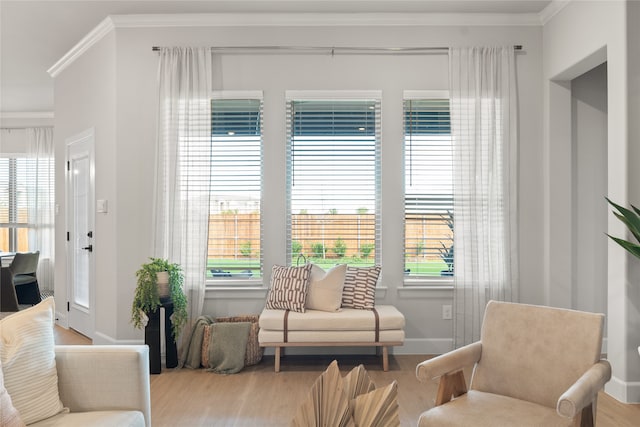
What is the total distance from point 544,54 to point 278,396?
359cm

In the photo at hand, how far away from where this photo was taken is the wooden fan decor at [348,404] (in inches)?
63.4

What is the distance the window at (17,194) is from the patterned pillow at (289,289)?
586 centimetres

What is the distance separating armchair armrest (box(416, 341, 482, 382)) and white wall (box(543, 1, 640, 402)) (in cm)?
149

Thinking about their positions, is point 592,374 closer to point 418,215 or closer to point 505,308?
point 505,308

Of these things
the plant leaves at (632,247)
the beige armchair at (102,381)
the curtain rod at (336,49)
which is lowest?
the beige armchair at (102,381)

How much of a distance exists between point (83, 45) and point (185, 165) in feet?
6.09

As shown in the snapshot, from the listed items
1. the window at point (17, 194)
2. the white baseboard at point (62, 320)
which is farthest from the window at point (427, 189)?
the window at point (17, 194)

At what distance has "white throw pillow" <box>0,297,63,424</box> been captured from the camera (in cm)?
179

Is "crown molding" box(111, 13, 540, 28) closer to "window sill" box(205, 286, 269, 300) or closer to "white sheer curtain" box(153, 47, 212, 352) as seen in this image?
"white sheer curtain" box(153, 47, 212, 352)

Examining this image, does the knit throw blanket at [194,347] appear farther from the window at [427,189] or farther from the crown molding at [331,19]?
the crown molding at [331,19]

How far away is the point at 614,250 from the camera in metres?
3.32

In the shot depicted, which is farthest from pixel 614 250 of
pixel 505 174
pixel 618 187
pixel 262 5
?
pixel 262 5

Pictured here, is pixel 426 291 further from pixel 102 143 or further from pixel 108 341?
pixel 102 143

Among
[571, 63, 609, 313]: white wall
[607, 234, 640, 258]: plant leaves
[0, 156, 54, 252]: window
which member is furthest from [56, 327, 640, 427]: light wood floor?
[0, 156, 54, 252]: window
